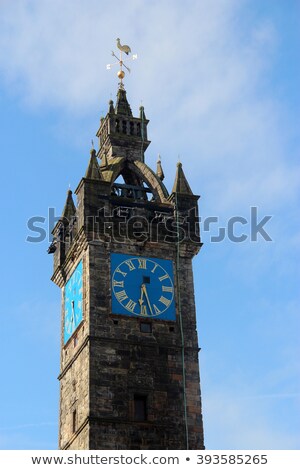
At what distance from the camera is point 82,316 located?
5203 centimetres

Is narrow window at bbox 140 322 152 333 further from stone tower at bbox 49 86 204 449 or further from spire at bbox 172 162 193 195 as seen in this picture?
spire at bbox 172 162 193 195

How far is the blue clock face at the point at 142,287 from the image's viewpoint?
52031mm

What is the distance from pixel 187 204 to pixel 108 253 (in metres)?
5.69

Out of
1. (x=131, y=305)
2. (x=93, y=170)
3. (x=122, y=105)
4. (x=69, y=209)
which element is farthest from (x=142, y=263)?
(x=122, y=105)

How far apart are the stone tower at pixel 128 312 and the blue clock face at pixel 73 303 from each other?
6 cm

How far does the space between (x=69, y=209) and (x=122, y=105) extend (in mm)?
7616

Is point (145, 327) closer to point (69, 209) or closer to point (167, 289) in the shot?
point (167, 289)

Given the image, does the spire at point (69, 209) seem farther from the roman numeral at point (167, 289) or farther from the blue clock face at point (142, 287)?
the roman numeral at point (167, 289)

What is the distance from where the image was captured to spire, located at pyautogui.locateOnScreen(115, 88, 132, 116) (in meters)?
61.7

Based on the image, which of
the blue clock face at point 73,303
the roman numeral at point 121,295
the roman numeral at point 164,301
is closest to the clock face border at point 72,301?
the blue clock face at point 73,303

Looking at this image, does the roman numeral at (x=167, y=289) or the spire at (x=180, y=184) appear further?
the spire at (x=180, y=184)
